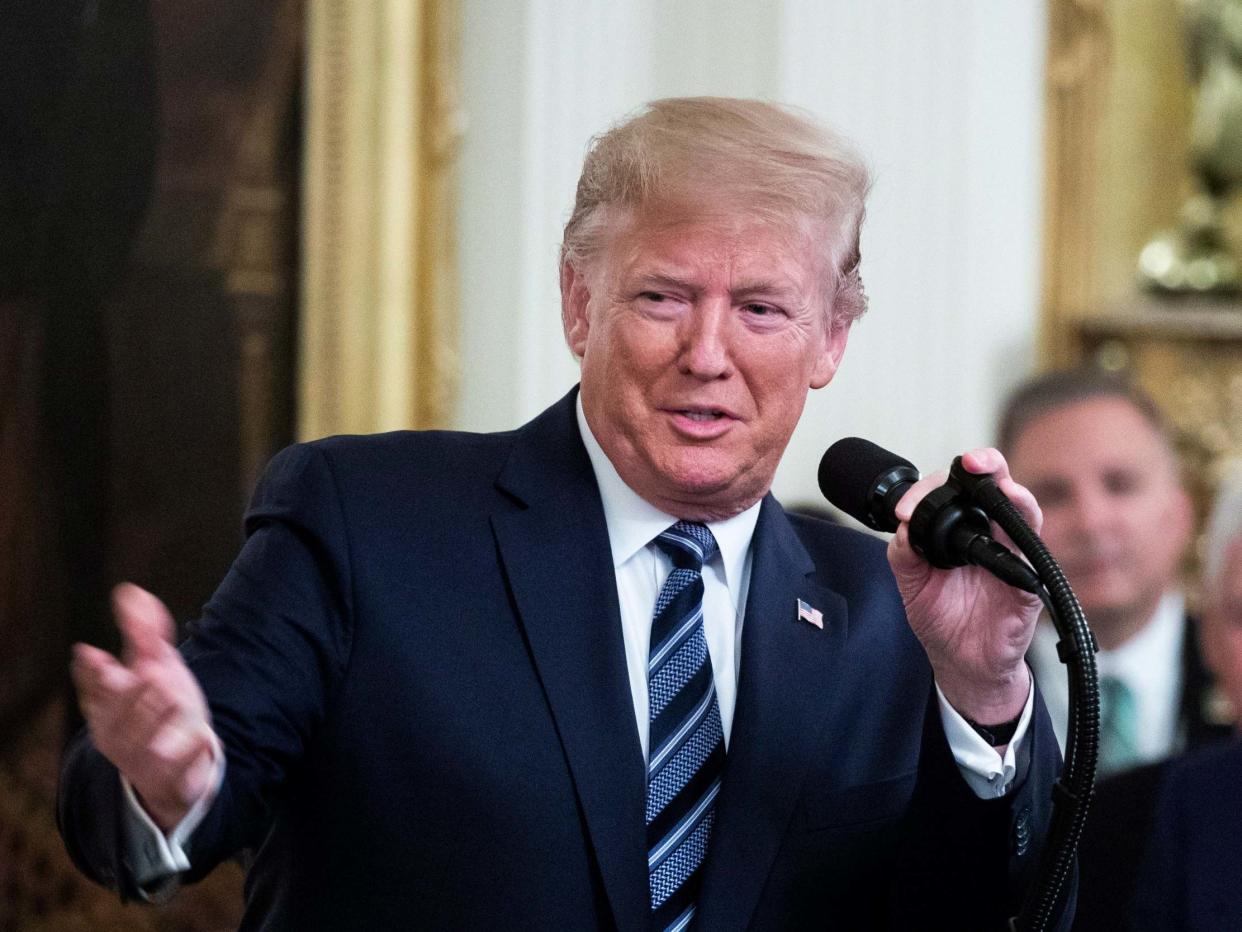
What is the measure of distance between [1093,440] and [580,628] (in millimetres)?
2520

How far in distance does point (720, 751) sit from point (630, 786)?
0.40 feet

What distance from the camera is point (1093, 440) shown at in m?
4.20

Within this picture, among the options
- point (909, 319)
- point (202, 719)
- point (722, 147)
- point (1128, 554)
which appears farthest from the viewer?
point (909, 319)

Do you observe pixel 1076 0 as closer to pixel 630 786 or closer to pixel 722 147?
pixel 722 147

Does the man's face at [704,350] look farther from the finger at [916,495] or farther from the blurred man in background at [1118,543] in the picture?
the blurred man in background at [1118,543]

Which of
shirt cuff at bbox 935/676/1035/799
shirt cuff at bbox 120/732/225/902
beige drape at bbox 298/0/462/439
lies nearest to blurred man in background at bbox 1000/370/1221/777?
beige drape at bbox 298/0/462/439

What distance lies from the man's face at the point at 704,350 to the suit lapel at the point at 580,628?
0.08m

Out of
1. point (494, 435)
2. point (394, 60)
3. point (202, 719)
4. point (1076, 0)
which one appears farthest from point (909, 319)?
point (202, 719)

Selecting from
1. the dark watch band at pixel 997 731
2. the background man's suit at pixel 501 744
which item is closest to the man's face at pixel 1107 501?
the background man's suit at pixel 501 744

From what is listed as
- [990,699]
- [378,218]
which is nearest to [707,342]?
[990,699]

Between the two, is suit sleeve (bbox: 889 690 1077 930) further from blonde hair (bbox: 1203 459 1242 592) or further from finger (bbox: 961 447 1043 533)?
blonde hair (bbox: 1203 459 1242 592)

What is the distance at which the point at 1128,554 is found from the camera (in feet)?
13.4

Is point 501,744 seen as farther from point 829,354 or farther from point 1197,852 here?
point 1197,852

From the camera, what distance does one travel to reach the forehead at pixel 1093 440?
419 centimetres
